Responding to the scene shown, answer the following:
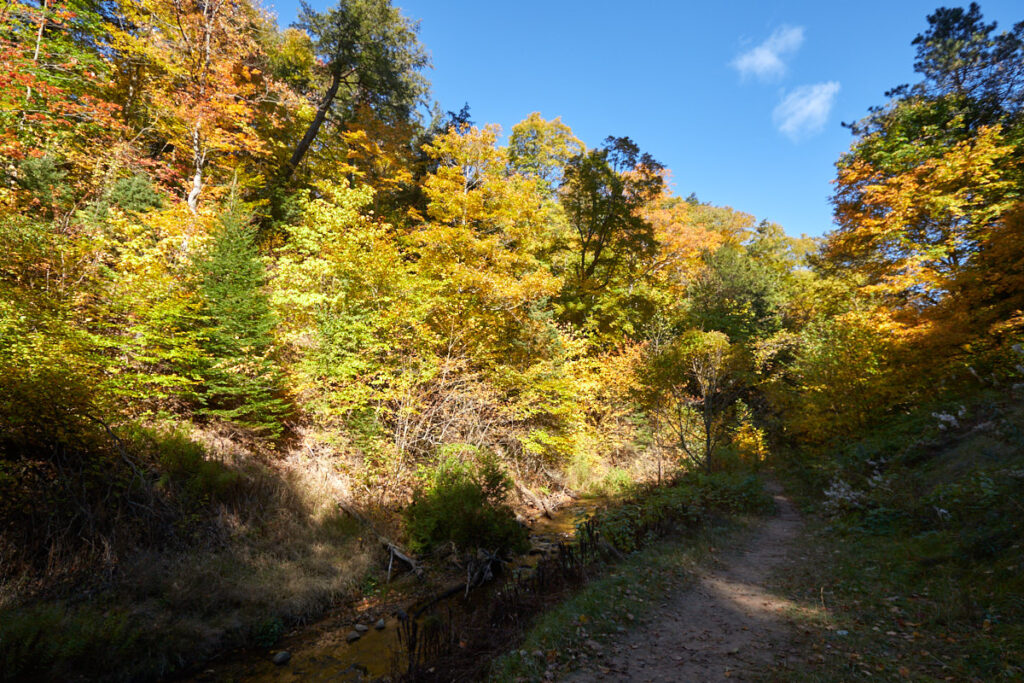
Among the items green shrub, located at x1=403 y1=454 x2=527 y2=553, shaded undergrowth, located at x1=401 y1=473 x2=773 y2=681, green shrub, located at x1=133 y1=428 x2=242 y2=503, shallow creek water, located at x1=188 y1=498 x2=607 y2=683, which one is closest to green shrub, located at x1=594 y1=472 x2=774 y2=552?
shaded undergrowth, located at x1=401 y1=473 x2=773 y2=681

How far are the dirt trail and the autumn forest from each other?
0.62 m

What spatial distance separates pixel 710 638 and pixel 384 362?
9785 mm

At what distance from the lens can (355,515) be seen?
9539 millimetres

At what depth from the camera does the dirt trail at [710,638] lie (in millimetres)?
4289

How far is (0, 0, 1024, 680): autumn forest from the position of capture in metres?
5.96

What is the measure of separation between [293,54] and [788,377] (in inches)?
1388

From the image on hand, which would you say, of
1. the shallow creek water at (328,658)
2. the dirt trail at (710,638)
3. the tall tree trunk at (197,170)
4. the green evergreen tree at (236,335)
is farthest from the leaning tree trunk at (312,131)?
the dirt trail at (710,638)

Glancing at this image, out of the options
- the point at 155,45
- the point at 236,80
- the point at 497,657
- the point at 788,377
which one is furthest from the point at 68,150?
the point at 788,377

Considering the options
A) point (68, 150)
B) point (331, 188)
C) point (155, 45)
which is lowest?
point (68, 150)

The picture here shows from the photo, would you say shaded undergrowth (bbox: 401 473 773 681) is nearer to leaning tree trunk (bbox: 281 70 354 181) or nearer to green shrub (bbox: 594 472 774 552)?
green shrub (bbox: 594 472 774 552)

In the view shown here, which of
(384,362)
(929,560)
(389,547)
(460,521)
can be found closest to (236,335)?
(384,362)

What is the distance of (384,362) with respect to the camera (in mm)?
11688

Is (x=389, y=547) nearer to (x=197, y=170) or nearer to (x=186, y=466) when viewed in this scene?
(x=186, y=466)

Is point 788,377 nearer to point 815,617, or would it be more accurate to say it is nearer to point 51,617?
point 815,617
